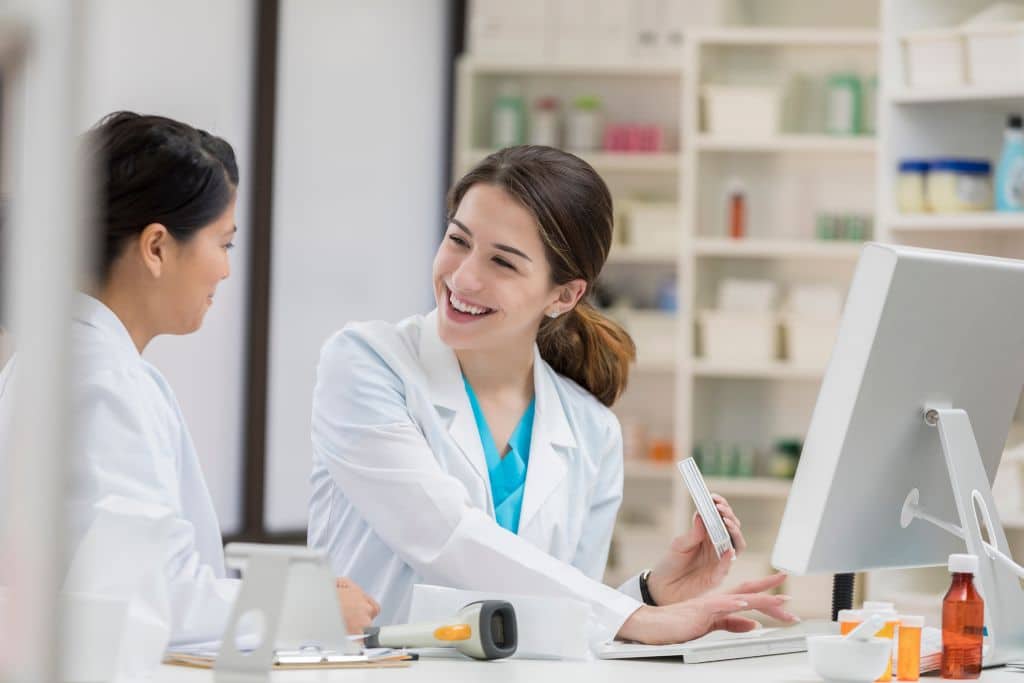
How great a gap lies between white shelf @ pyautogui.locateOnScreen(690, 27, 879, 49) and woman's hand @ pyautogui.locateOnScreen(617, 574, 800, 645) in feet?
9.15

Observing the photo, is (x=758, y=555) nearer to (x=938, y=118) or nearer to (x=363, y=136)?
(x=938, y=118)

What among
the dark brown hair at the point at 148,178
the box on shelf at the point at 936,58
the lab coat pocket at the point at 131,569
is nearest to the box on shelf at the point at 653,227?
the box on shelf at the point at 936,58

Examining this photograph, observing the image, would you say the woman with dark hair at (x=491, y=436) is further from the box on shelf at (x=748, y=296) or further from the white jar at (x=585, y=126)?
the white jar at (x=585, y=126)

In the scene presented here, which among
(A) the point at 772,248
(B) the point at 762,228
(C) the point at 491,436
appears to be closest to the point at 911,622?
(C) the point at 491,436

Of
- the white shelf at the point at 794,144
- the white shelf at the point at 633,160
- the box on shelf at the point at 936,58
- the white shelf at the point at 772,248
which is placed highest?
the box on shelf at the point at 936,58

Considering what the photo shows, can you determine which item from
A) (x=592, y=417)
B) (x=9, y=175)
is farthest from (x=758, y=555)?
(x=9, y=175)

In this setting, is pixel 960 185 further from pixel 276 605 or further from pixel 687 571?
pixel 276 605

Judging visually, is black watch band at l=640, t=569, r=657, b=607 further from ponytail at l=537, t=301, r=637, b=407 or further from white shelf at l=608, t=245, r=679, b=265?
white shelf at l=608, t=245, r=679, b=265

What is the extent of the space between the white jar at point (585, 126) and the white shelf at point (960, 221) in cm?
137

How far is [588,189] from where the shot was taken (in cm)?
208

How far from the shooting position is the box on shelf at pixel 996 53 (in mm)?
3342

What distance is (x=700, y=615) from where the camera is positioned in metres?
1.74

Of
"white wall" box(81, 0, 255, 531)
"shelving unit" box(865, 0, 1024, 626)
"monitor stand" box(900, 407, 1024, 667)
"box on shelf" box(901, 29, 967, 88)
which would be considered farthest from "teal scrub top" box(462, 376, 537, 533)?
"box on shelf" box(901, 29, 967, 88)

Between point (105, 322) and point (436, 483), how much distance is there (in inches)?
20.1
